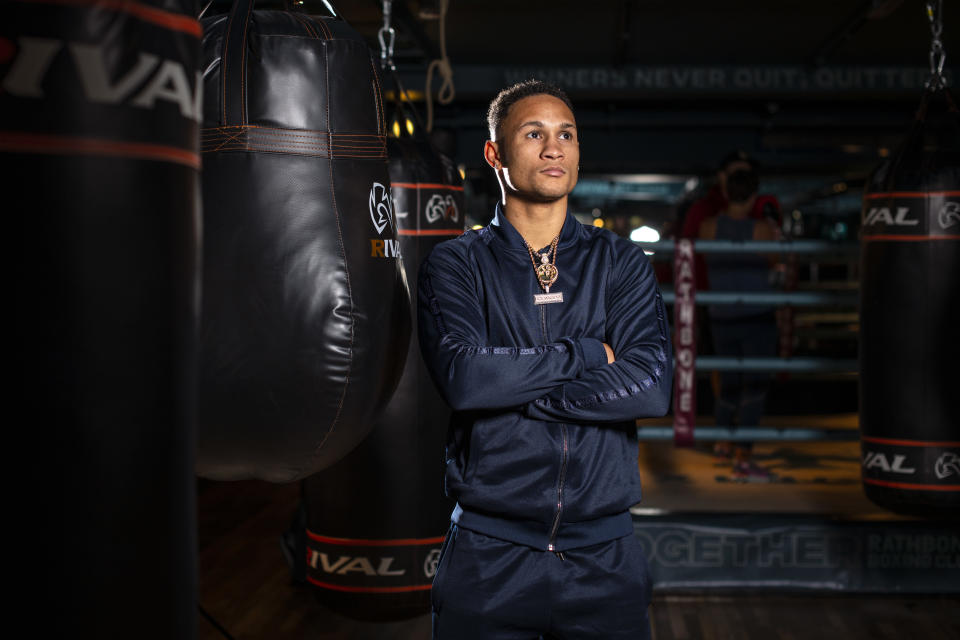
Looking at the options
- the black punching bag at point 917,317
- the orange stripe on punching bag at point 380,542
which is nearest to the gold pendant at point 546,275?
the orange stripe on punching bag at point 380,542

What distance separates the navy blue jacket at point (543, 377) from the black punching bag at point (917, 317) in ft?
4.50

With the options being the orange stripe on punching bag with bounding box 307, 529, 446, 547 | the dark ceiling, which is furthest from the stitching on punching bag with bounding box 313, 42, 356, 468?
the dark ceiling

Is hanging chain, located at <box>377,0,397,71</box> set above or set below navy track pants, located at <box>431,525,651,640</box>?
above

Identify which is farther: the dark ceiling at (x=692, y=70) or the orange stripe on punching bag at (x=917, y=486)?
the dark ceiling at (x=692, y=70)

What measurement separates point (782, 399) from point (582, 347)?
6.48 metres

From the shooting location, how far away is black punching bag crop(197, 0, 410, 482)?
1.31m

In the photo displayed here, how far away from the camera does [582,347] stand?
140cm

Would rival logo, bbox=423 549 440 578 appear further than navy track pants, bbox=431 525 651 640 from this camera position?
Yes

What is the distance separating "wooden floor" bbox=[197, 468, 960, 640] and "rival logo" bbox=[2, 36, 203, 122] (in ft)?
7.63

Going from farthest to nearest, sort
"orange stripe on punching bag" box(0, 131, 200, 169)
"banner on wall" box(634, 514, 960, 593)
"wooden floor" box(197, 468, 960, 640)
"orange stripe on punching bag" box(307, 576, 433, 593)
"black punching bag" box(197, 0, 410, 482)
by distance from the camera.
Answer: "banner on wall" box(634, 514, 960, 593) → "wooden floor" box(197, 468, 960, 640) → "orange stripe on punching bag" box(307, 576, 433, 593) → "black punching bag" box(197, 0, 410, 482) → "orange stripe on punching bag" box(0, 131, 200, 169)

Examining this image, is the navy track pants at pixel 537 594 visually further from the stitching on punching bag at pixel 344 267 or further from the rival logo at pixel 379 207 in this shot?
the rival logo at pixel 379 207

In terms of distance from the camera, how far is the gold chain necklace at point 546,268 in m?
1.47

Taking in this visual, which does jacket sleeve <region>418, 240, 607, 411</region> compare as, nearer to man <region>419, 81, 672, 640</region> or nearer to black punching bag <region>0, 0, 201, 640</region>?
man <region>419, 81, 672, 640</region>

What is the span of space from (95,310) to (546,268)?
919mm
